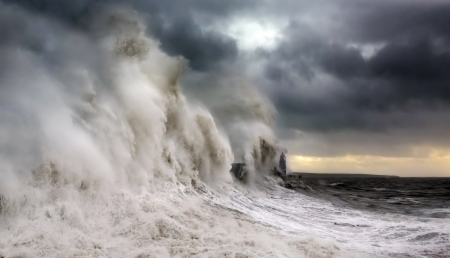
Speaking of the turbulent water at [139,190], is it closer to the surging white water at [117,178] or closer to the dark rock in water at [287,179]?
the surging white water at [117,178]

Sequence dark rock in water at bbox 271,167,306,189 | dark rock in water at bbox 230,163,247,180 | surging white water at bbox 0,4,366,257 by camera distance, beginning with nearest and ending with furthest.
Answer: surging white water at bbox 0,4,366,257, dark rock in water at bbox 230,163,247,180, dark rock in water at bbox 271,167,306,189

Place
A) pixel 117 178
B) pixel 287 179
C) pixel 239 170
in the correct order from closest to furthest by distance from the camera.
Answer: pixel 117 178
pixel 239 170
pixel 287 179

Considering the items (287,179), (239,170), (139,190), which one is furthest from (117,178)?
(287,179)

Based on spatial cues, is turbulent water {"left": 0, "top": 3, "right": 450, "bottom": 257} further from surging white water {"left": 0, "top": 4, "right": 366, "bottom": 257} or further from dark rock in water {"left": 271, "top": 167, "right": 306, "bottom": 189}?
dark rock in water {"left": 271, "top": 167, "right": 306, "bottom": 189}

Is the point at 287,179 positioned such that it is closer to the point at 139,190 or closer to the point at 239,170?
the point at 239,170

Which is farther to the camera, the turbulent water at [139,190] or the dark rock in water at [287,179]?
the dark rock in water at [287,179]

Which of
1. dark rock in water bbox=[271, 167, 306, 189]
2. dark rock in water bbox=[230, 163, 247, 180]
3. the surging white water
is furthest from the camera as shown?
dark rock in water bbox=[271, 167, 306, 189]

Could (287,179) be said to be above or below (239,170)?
below

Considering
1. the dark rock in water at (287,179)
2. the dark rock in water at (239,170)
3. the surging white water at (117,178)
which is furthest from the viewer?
the dark rock in water at (287,179)

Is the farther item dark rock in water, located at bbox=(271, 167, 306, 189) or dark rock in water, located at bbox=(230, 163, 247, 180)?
dark rock in water, located at bbox=(271, 167, 306, 189)

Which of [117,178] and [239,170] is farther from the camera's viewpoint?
[239,170]

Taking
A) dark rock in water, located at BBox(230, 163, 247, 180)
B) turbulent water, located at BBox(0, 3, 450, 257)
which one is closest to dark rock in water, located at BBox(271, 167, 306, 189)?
dark rock in water, located at BBox(230, 163, 247, 180)

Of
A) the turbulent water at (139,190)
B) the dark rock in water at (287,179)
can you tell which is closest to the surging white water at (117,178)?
the turbulent water at (139,190)

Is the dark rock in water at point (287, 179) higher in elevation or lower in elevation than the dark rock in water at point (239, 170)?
lower
